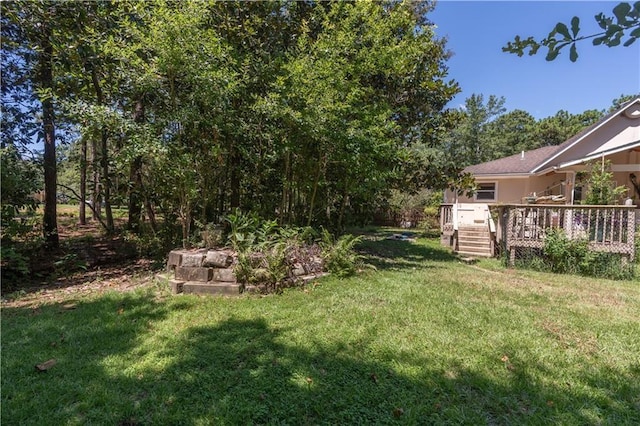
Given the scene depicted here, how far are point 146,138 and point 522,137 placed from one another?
40020mm

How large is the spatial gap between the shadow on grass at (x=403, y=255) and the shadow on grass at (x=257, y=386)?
13.7 feet

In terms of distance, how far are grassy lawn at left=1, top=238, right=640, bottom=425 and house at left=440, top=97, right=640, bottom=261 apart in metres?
3.37

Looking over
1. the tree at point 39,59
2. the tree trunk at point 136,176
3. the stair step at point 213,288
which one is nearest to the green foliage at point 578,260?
the stair step at point 213,288

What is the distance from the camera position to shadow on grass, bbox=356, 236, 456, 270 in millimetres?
7852

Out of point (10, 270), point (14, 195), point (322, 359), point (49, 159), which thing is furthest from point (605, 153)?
point (10, 270)

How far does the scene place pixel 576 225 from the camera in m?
8.05

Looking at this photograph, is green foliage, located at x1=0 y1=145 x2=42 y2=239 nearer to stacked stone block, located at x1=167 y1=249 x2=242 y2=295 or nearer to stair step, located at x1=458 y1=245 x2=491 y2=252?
stacked stone block, located at x1=167 y1=249 x2=242 y2=295

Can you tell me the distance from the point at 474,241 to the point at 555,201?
11.8ft

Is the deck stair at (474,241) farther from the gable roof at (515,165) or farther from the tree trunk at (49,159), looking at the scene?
the tree trunk at (49,159)

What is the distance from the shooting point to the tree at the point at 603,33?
1.18 m

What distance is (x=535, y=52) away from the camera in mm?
1475

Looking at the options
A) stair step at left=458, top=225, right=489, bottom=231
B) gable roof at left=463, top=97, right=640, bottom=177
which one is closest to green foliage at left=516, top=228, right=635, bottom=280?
stair step at left=458, top=225, right=489, bottom=231

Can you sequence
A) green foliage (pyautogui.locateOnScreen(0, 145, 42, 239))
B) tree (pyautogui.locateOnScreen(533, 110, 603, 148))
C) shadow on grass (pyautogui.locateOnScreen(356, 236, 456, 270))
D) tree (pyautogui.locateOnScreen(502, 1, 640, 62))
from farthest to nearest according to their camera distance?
tree (pyautogui.locateOnScreen(533, 110, 603, 148)), shadow on grass (pyautogui.locateOnScreen(356, 236, 456, 270)), green foliage (pyautogui.locateOnScreen(0, 145, 42, 239)), tree (pyautogui.locateOnScreen(502, 1, 640, 62))

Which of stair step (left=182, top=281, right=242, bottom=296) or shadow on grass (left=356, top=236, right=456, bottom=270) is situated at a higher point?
stair step (left=182, top=281, right=242, bottom=296)
